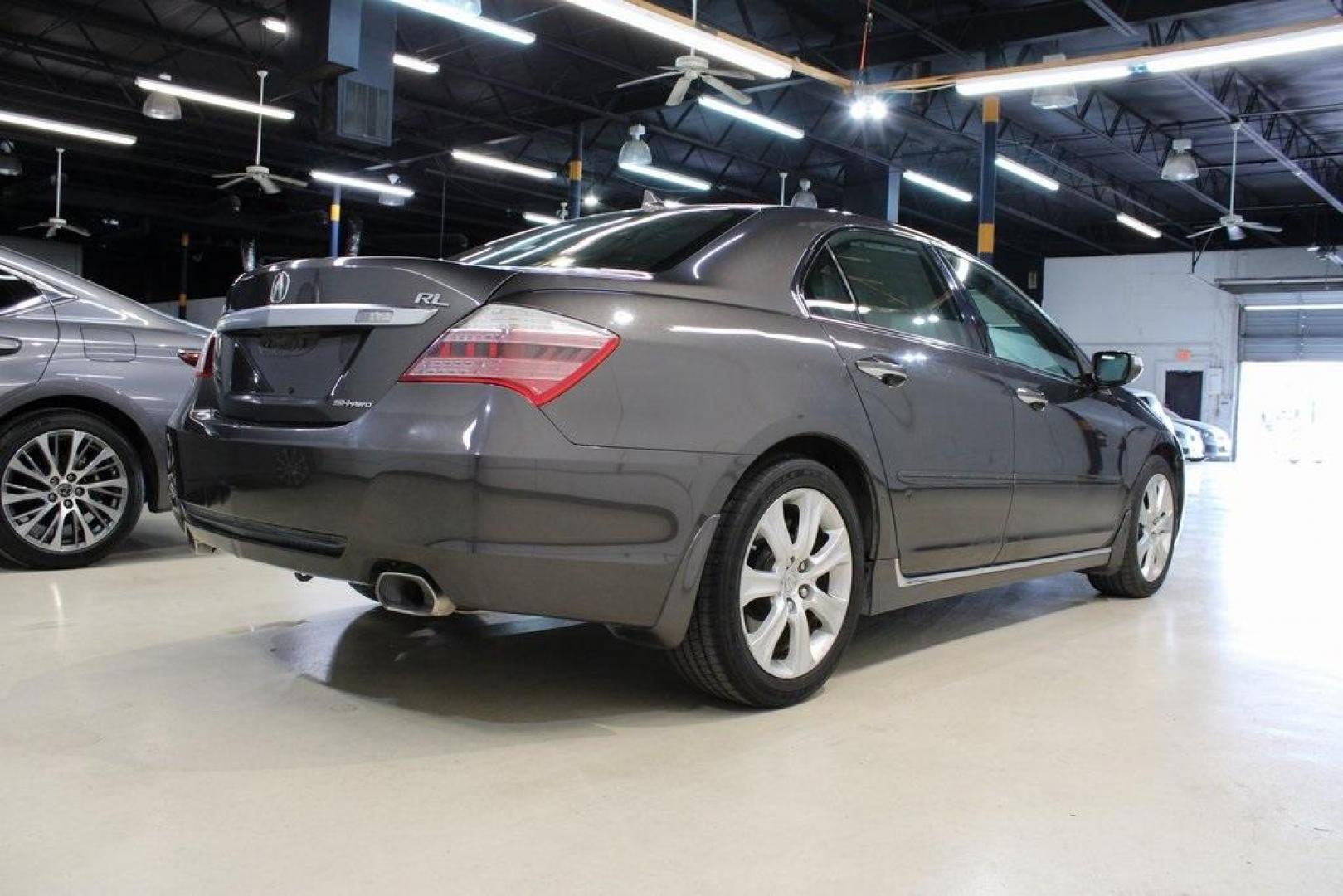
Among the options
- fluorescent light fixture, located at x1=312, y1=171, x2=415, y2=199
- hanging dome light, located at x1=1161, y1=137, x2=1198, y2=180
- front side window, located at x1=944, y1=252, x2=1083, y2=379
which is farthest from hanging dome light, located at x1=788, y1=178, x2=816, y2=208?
front side window, located at x1=944, y1=252, x2=1083, y2=379

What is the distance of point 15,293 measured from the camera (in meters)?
3.93

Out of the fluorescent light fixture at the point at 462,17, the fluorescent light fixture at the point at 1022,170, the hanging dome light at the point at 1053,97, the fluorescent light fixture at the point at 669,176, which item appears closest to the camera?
the fluorescent light fixture at the point at 462,17

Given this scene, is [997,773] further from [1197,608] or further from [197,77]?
[197,77]

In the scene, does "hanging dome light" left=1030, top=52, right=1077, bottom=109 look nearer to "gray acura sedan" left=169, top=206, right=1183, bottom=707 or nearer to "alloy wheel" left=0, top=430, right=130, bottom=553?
"gray acura sedan" left=169, top=206, right=1183, bottom=707

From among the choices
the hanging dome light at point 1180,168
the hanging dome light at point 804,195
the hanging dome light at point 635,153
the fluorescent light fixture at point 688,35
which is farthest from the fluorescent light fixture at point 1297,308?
the fluorescent light fixture at point 688,35

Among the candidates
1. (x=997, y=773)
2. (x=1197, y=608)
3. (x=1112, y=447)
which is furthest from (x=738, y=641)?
(x=1197, y=608)

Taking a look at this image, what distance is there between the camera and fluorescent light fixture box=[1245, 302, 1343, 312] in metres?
24.7

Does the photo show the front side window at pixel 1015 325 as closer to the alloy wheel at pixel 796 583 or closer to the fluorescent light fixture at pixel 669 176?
the alloy wheel at pixel 796 583

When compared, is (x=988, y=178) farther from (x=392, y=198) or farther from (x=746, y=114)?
(x=392, y=198)

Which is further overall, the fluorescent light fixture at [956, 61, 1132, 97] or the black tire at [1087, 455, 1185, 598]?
the fluorescent light fixture at [956, 61, 1132, 97]

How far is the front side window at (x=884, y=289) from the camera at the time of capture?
2680mm

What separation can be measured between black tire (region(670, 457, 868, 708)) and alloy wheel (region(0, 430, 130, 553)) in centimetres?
274

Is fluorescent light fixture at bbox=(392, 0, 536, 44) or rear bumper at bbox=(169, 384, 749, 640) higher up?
fluorescent light fixture at bbox=(392, 0, 536, 44)

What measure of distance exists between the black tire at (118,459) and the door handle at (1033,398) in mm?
3286
